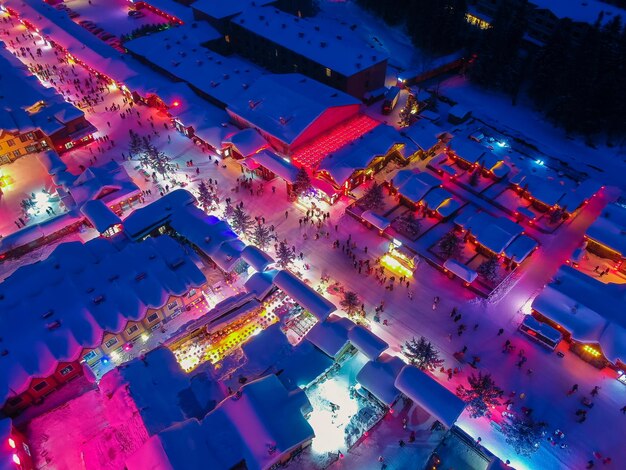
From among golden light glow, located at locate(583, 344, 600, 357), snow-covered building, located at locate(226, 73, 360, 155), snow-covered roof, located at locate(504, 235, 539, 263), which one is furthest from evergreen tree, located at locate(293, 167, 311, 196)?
golden light glow, located at locate(583, 344, 600, 357)

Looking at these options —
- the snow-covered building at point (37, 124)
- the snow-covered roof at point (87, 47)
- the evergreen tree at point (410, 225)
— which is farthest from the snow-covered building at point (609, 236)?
the snow-covered building at point (37, 124)

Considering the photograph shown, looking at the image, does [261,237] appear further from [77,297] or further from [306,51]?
[306,51]

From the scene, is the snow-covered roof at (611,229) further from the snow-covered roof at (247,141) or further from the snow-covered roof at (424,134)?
the snow-covered roof at (247,141)

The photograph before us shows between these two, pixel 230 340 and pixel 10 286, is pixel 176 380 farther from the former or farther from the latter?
pixel 10 286

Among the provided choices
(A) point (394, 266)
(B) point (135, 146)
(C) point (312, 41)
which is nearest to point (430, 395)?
(A) point (394, 266)

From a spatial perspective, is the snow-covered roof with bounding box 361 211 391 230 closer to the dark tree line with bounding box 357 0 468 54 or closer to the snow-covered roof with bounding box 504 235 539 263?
the snow-covered roof with bounding box 504 235 539 263

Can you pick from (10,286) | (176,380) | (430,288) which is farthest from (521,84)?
(10,286)
